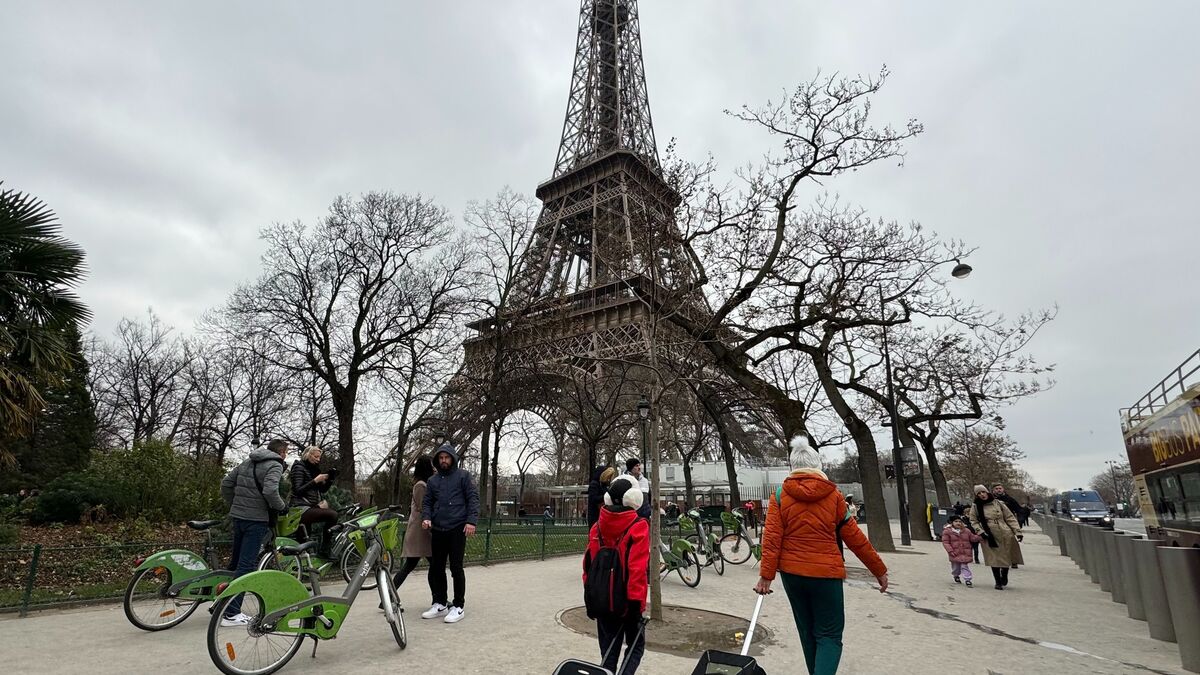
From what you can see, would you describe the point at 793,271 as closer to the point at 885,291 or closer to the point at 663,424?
the point at 885,291

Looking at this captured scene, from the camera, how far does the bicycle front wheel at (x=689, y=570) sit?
9.58 meters

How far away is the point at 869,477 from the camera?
48.8 ft

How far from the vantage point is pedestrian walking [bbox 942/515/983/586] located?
10352 mm

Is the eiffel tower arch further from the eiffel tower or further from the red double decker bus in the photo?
the red double decker bus

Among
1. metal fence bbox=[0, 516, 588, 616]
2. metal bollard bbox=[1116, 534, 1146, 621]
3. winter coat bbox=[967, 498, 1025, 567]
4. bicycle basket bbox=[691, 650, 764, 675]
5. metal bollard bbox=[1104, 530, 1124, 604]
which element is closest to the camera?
bicycle basket bbox=[691, 650, 764, 675]

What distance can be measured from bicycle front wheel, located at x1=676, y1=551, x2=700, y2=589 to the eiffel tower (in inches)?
132

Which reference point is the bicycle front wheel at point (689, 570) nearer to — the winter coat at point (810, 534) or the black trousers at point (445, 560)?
the black trousers at point (445, 560)

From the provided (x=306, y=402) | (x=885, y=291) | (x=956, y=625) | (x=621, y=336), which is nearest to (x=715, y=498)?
(x=621, y=336)

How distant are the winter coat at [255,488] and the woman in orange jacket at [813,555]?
15.4 ft

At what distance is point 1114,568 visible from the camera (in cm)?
880

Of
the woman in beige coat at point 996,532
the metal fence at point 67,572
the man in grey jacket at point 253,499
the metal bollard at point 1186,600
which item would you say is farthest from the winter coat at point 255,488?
the woman in beige coat at point 996,532

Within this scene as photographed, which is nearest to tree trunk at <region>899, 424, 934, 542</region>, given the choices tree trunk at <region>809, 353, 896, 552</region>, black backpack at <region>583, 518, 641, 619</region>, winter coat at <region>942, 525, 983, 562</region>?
tree trunk at <region>809, 353, 896, 552</region>

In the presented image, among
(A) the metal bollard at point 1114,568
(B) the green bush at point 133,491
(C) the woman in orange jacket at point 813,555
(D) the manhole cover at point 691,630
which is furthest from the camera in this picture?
(B) the green bush at point 133,491

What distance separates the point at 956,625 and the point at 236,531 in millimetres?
7973
